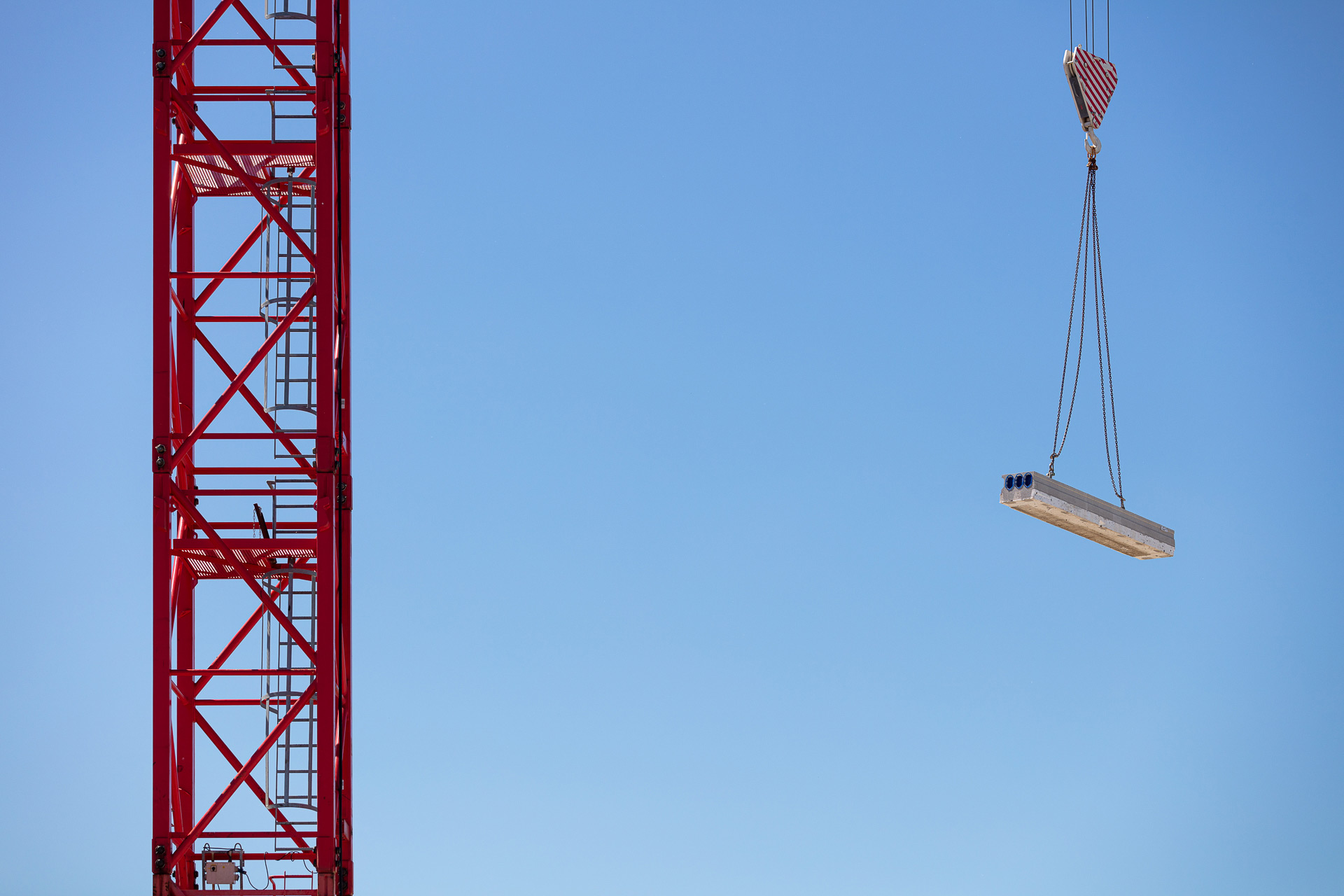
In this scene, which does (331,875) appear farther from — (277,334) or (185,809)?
(277,334)

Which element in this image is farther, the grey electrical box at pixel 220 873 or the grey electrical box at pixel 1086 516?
the grey electrical box at pixel 1086 516

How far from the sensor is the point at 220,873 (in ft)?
89.7

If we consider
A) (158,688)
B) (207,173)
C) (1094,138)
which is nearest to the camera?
(158,688)

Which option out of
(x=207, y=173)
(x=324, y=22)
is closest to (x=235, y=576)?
(x=207, y=173)

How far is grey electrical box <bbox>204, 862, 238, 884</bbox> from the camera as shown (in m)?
27.3

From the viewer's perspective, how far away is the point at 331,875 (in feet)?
89.3

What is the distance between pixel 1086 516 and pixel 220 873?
16.1 m

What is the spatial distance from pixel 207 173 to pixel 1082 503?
53.6ft

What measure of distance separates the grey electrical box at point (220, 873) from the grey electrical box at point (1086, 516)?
46.5 feet

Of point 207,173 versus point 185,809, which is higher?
point 207,173

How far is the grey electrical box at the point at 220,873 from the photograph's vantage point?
27.3 metres

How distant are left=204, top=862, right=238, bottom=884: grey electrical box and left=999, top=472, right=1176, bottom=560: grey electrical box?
14179 mm

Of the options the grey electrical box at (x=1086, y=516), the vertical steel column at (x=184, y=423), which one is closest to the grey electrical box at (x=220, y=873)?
the vertical steel column at (x=184, y=423)

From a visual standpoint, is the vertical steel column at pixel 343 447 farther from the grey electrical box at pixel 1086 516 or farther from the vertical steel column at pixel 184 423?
the grey electrical box at pixel 1086 516
